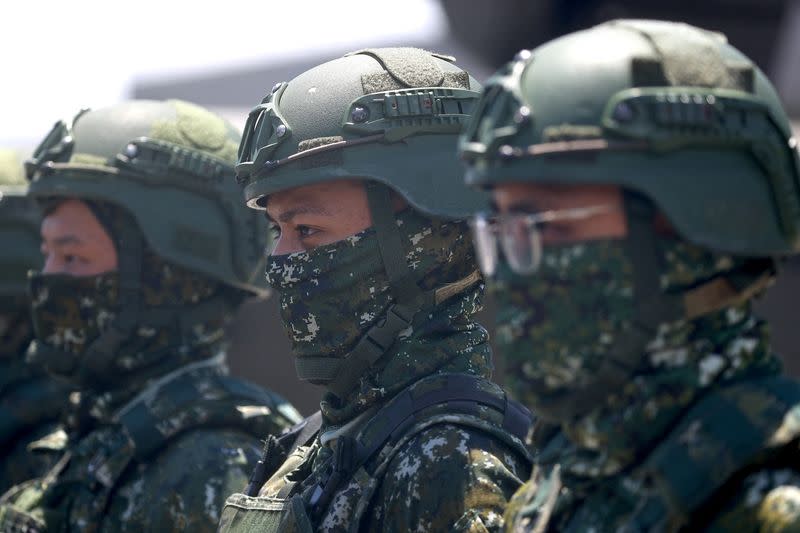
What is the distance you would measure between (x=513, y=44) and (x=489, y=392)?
9090mm

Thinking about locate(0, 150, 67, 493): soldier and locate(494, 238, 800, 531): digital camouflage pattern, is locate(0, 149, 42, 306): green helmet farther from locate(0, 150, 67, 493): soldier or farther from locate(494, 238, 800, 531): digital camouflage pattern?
locate(494, 238, 800, 531): digital camouflage pattern

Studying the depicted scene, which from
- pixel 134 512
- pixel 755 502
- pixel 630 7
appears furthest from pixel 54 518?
pixel 630 7

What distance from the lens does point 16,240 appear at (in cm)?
838

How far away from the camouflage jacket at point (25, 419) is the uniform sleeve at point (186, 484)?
5.76 feet

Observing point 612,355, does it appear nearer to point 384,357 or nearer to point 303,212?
point 384,357

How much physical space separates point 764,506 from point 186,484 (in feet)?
9.67

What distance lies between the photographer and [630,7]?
39.8ft

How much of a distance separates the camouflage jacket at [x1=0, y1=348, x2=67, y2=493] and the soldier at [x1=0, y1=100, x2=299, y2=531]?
77cm

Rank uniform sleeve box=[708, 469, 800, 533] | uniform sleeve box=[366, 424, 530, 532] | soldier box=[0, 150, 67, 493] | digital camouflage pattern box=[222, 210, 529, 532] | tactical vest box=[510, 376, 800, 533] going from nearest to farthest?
1. uniform sleeve box=[708, 469, 800, 533]
2. tactical vest box=[510, 376, 800, 533]
3. uniform sleeve box=[366, 424, 530, 532]
4. digital camouflage pattern box=[222, 210, 529, 532]
5. soldier box=[0, 150, 67, 493]

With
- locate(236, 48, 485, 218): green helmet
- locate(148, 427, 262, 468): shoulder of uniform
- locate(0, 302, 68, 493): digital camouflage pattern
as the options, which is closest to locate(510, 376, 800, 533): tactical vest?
locate(236, 48, 485, 218): green helmet


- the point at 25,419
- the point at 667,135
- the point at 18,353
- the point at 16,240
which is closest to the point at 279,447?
the point at 667,135

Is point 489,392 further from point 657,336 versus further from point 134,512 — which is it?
point 134,512

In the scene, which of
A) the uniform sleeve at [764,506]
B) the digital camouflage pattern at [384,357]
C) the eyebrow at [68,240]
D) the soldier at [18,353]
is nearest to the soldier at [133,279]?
the eyebrow at [68,240]

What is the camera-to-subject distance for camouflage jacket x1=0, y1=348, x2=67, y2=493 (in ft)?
24.3
